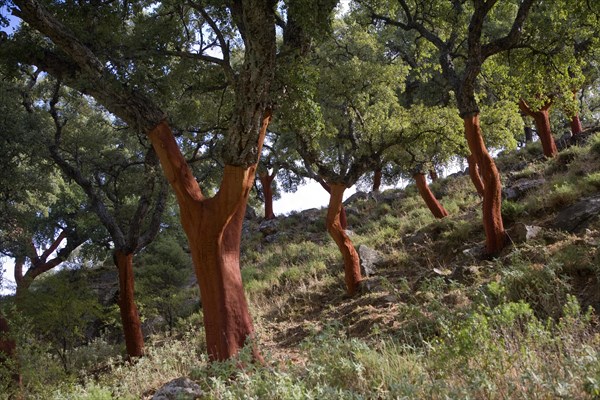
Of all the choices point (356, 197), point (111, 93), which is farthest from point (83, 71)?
point (356, 197)

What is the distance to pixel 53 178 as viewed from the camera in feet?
54.4

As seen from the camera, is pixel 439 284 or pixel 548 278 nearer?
pixel 548 278

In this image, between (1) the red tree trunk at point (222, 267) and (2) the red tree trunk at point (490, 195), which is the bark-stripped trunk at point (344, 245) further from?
(1) the red tree trunk at point (222, 267)

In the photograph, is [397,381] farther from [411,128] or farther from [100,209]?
[100,209]

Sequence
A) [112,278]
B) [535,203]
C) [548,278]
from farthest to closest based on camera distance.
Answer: [112,278] → [535,203] → [548,278]

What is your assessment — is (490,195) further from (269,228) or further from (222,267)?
(269,228)

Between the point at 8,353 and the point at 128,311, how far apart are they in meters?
3.33

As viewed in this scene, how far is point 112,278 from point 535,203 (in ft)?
59.1

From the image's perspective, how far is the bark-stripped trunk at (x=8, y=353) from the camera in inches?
260

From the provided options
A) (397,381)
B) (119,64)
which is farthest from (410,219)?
(397,381)

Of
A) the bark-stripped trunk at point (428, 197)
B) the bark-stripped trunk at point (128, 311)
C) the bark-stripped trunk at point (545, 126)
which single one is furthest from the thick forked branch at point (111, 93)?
the bark-stripped trunk at point (545, 126)

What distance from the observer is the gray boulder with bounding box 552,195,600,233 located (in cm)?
777

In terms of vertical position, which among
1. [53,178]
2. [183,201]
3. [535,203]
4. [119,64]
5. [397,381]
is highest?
[53,178]

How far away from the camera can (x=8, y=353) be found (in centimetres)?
723
